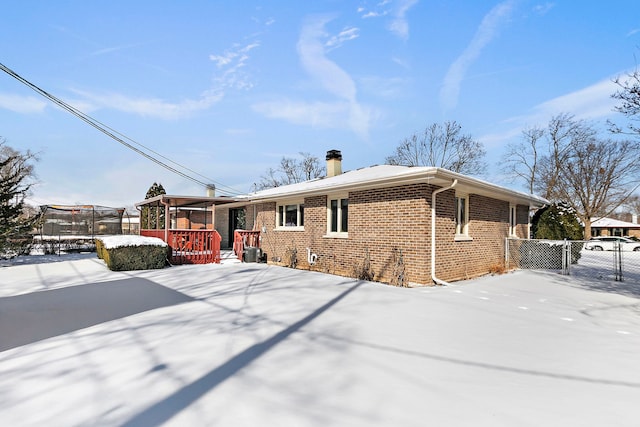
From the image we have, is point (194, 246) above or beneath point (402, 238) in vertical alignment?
beneath

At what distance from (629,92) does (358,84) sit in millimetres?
10470

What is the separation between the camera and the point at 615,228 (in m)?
39.4

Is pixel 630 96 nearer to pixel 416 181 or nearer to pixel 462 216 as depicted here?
pixel 462 216

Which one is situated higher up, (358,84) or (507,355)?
(358,84)

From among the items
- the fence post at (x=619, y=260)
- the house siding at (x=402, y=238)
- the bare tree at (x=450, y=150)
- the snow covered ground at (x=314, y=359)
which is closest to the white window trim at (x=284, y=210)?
the house siding at (x=402, y=238)

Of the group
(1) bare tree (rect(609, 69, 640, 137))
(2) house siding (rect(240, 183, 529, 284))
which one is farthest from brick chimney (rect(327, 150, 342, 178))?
(1) bare tree (rect(609, 69, 640, 137))

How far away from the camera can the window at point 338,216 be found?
1016 centimetres

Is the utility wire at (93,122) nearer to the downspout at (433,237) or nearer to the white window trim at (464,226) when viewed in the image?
the downspout at (433,237)

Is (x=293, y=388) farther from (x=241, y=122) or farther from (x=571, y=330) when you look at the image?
(x=241, y=122)

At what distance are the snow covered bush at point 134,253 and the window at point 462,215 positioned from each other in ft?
29.3

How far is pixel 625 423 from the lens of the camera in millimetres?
2355

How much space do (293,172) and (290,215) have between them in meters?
26.8

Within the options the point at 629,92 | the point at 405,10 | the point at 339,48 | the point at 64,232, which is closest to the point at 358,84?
the point at 339,48

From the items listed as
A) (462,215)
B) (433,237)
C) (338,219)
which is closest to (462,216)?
(462,215)
